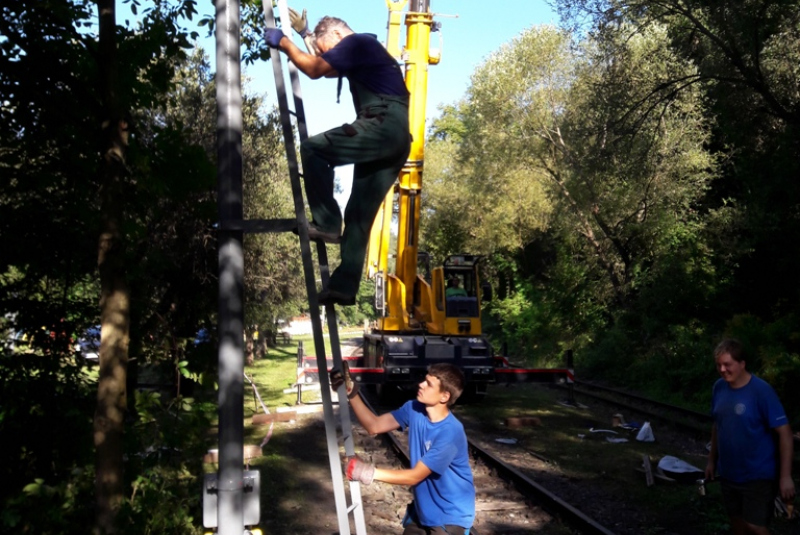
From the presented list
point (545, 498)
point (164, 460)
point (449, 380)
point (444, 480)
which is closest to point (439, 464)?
point (444, 480)

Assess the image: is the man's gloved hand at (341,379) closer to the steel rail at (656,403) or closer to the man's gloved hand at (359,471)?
the man's gloved hand at (359,471)

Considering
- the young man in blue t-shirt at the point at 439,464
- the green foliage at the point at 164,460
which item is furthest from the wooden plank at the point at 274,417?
the young man in blue t-shirt at the point at 439,464

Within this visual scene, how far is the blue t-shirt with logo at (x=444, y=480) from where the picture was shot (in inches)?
180

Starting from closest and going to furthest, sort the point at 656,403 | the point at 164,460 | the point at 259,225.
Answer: the point at 259,225
the point at 164,460
the point at 656,403

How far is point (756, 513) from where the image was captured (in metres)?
5.99

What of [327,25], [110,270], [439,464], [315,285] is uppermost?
[327,25]

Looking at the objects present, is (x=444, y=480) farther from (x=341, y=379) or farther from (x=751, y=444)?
(x=751, y=444)

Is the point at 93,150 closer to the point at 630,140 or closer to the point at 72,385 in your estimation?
the point at 72,385

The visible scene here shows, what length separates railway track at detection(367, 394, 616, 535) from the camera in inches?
360

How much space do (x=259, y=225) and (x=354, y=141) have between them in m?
0.61

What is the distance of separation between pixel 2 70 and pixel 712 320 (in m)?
21.4

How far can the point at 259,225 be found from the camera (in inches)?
144

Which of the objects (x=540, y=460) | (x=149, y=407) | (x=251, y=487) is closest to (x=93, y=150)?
(x=149, y=407)

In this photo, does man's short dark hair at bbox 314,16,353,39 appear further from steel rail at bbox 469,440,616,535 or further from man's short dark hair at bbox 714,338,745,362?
steel rail at bbox 469,440,616,535
